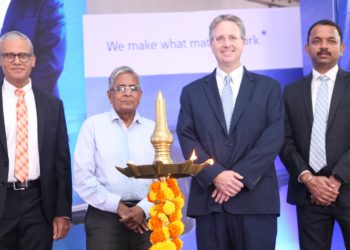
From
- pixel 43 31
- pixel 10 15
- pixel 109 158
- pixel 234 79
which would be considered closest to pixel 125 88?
pixel 109 158

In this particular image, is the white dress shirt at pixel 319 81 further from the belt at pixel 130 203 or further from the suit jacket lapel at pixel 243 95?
the belt at pixel 130 203

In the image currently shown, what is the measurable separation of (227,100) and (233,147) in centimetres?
29

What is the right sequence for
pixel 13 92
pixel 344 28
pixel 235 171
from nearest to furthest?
pixel 235 171 < pixel 13 92 < pixel 344 28

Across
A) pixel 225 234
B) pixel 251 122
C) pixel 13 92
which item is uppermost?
pixel 13 92

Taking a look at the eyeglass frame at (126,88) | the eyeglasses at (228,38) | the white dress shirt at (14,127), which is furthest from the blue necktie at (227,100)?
the white dress shirt at (14,127)

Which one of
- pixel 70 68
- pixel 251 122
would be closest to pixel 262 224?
pixel 251 122

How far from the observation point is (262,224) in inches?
129

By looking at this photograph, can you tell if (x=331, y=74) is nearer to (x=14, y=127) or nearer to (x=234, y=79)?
(x=234, y=79)

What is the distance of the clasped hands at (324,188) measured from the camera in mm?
3588

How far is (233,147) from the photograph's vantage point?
3.31 meters

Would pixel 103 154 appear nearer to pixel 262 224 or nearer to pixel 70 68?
pixel 262 224

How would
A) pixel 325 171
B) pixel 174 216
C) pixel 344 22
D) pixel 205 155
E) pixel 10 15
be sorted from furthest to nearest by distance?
pixel 10 15, pixel 344 22, pixel 325 171, pixel 205 155, pixel 174 216

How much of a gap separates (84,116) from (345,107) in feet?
6.90

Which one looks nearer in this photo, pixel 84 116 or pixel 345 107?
pixel 345 107
